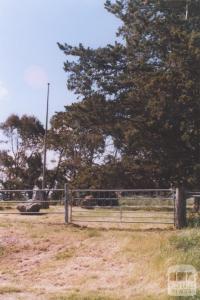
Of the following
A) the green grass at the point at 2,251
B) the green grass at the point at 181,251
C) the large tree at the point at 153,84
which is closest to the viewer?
the green grass at the point at 181,251

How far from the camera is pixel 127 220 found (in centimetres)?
1980

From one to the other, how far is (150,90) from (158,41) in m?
2.09

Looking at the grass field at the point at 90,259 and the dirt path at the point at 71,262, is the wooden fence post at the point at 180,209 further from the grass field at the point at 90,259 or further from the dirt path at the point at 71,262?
the dirt path at the point at 71,262

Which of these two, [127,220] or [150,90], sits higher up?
[150,90]

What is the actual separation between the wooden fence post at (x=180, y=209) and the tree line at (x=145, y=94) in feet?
1.07

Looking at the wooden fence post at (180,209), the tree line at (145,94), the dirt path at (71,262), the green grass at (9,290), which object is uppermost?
the tree line at (145,94)

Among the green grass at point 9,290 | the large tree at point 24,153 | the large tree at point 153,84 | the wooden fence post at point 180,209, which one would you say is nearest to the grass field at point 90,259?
the green grass at point 9,290

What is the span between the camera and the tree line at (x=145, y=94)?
16.7m

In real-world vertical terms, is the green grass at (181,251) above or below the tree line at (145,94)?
below

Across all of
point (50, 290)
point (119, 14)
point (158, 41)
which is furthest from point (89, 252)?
point (119, 14)

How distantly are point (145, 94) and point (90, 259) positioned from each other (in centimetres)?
602

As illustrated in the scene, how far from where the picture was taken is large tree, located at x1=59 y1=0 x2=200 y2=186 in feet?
54.5

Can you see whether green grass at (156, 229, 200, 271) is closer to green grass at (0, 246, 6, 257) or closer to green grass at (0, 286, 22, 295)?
green grass at (0, 286, 22, 295)

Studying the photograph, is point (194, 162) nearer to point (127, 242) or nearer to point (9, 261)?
point (127, 242)
